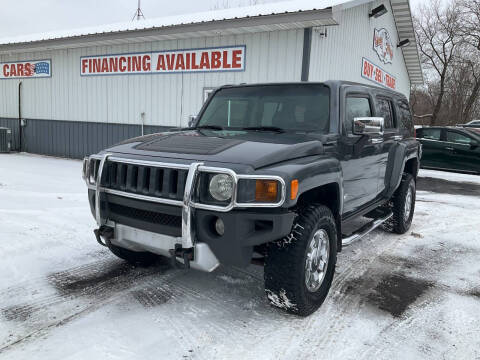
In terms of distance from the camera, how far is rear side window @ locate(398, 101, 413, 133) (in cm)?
546

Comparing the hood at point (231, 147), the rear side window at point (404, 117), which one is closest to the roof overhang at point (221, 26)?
the rear side window at point (404, 117)

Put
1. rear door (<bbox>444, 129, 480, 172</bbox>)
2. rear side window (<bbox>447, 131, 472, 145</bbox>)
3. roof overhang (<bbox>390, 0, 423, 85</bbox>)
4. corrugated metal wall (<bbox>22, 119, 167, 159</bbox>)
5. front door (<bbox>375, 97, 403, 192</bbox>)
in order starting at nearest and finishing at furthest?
front door (<bbox>375, 97, 403, 192</bbox>), rear door (<bbox>444, 129, 480, 172</bbox>), rear side window (<bbox>447, 131, 472, 145</bbox>), corrugated metal wall (<bbox>22, 119, 167, 159</bbox>), roof overhang (<bbox>390, 0, 423, 85</bbox>)

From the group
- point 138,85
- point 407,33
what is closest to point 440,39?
point 407,33

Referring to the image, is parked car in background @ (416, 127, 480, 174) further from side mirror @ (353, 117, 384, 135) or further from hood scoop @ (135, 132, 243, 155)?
hood scoop @ (135, 132, 243, 155)

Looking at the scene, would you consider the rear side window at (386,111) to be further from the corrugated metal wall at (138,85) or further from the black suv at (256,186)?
the corrugated metal wall at (138,85)

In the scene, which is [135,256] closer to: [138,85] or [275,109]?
→ [275,109]

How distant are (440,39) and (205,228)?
4116 cm

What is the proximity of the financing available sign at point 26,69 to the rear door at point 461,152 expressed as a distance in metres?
12.9

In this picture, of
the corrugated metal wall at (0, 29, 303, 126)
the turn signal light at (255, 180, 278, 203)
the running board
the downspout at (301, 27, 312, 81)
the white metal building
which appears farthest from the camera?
the corrugated metal wall at (0, 29, 303, 126)

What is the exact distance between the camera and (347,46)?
1134 cm

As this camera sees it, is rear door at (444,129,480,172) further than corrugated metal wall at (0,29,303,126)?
Yes

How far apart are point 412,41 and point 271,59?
10.7 metres

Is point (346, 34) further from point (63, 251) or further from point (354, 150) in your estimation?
point (63, 251)

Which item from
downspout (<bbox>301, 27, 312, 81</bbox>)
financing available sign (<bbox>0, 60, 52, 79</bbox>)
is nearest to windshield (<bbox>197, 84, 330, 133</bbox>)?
downspout (<bbox>301, 27, 312, 81</bbox>)
